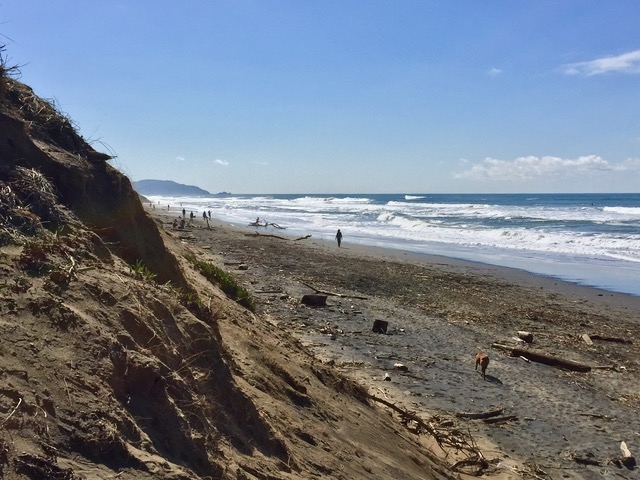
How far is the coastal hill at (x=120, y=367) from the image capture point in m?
2.84

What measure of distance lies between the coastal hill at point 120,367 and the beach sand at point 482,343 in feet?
7.43

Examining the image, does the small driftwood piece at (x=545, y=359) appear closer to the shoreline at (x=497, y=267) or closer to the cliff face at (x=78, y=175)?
the shoreline at (x=497, y=267)

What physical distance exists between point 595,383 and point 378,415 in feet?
19.0

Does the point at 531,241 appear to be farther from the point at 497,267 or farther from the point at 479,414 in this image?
the point at 479,414

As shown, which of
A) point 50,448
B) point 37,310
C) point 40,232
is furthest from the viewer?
point 40,232

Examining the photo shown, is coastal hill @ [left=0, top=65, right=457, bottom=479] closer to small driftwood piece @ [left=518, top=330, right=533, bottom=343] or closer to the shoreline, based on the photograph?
small driftwood piece @ [left=518, top=330, right=533, bottom=343]

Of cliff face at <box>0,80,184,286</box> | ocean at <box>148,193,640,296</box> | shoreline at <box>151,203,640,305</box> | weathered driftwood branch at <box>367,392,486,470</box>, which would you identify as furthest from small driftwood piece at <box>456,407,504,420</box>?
ocean at <box>148,193,640,296</box>

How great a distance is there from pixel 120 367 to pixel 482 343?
10.4 metres

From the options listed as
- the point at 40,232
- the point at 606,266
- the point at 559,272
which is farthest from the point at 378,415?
the point at 606,266

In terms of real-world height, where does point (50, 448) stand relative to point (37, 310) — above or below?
below


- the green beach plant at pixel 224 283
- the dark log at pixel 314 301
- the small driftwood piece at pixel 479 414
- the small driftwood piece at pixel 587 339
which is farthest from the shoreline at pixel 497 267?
the green beach plant at pixel 224 283

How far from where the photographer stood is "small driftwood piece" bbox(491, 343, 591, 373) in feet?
36.8

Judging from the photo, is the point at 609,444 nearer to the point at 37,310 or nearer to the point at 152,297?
the point at 152,297

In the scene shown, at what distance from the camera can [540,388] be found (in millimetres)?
9914
